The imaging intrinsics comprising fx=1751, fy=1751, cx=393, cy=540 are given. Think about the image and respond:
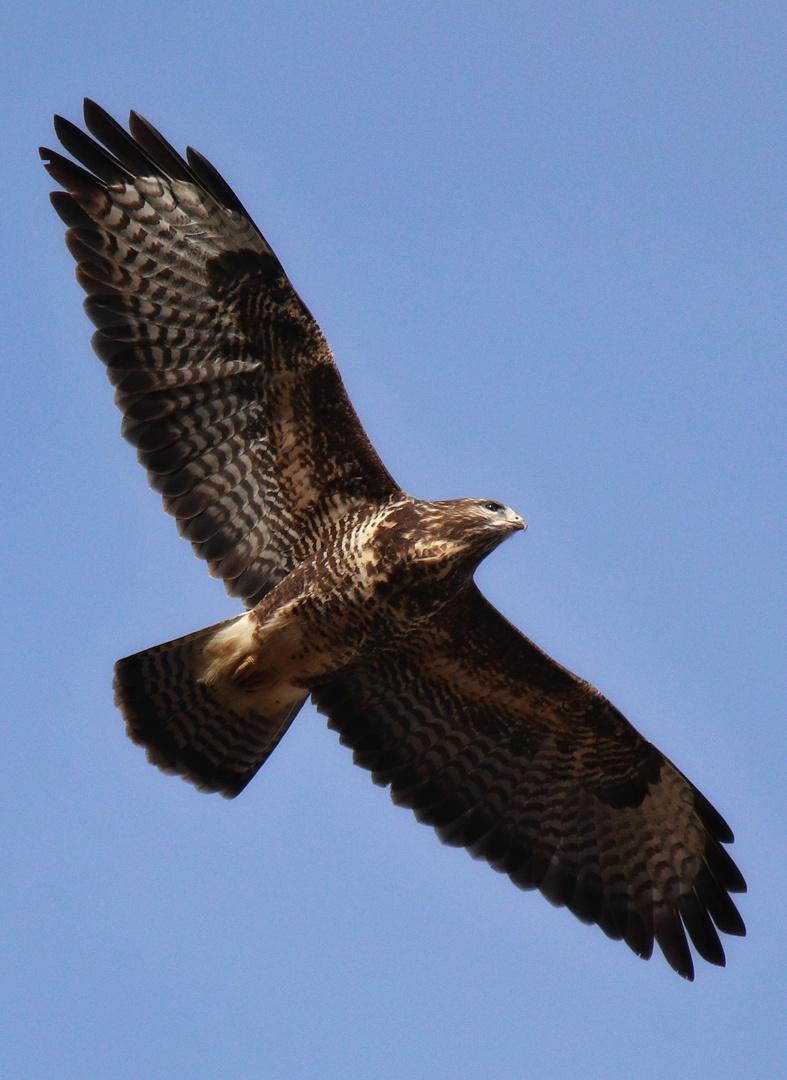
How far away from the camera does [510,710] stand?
440 inches

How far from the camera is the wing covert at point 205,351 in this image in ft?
33.7

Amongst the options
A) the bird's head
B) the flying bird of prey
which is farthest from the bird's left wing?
the bird's head

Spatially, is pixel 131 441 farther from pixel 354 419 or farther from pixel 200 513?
pixel 354 419

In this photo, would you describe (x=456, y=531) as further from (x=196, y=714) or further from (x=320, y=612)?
(x=196, y=714)

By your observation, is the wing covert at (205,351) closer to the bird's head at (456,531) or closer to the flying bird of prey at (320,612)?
the flying bird of prey at (320,612)

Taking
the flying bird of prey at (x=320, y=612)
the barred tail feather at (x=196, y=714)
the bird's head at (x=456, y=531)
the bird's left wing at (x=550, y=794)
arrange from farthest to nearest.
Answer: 1. the bird's left wing at (x=550, y=794)
2. the barred tail feather at (x=196, y=714)
3. the flying bird of prey at (x=320, y=612)
4. the bird's head at (x=456, y=531)

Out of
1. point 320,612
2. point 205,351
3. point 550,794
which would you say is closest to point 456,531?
point 320,612

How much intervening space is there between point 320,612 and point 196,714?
3.51 ft

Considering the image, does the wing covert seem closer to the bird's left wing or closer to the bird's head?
the bird's head

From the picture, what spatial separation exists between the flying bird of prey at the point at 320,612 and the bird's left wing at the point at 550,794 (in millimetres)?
14

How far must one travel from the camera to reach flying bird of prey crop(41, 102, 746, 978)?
33.6 feet

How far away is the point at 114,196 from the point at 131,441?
4.71 ft

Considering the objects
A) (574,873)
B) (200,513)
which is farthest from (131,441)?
(574,873)

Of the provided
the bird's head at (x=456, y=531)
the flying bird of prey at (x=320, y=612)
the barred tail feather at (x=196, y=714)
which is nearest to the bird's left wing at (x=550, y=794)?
the flying bird of prey at (x=320, y=612)
